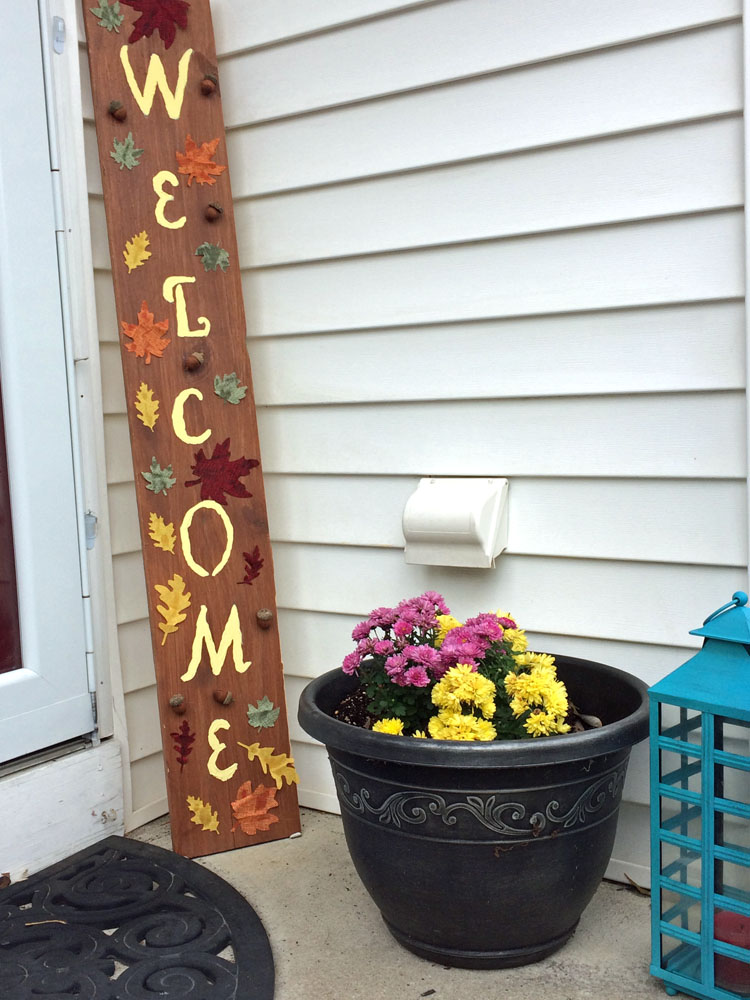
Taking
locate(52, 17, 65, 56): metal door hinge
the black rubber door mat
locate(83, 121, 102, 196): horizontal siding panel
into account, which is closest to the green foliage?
the black rubber door mat

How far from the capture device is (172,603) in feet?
6.47

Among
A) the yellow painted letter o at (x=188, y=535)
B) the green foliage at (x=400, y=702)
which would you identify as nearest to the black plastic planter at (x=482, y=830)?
the green foliage at (x=400, y=702)

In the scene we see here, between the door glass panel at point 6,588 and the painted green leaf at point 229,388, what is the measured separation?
453 mm

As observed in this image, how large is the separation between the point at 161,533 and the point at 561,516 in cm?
84

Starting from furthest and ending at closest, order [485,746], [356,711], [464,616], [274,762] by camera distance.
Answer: [274,762], [464,616], [356,711], [485,746]

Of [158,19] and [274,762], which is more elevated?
[158,19]

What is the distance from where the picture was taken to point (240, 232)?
7.11 ft

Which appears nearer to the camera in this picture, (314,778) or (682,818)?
(682,818)

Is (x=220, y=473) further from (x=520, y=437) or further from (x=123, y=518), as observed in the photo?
(x=520, y=437)

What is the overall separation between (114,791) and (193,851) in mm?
239

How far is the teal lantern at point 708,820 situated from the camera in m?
1.36

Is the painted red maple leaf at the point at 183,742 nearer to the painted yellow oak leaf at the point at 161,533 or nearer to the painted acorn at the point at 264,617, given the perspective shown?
the painted acorn at the point at 264,617

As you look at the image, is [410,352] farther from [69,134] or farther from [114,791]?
[114,791]

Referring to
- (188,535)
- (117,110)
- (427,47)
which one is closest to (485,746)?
(188,535)
